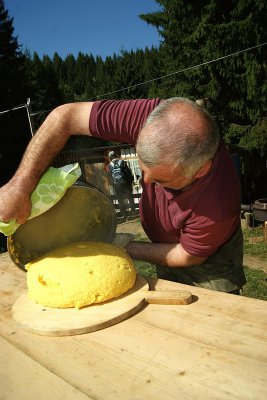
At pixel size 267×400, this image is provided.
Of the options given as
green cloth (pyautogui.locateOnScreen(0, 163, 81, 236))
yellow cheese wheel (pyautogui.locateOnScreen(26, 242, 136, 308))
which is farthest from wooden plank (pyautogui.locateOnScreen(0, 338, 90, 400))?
green cloth (pyautogui.locateOnScreen(0, 163, 81, 236))

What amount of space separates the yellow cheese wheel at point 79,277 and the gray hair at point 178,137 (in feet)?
1.41

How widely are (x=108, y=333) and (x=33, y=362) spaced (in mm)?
245

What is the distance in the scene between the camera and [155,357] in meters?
1.00

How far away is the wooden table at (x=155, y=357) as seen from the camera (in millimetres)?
889

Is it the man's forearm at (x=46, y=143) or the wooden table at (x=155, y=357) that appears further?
the man's forearm at (x=46, y=143)

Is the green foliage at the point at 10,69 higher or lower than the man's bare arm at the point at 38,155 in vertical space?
higher

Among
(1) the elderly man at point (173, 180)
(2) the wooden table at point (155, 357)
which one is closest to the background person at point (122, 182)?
(1) the elderly man at point (173, 180)

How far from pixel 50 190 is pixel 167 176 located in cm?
48

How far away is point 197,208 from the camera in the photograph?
5.26ft

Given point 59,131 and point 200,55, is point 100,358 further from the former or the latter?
point 200,55

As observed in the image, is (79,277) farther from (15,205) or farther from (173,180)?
(173,180)

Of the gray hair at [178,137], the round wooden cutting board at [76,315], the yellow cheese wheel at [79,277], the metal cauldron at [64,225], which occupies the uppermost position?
the gray hair at [178,137]

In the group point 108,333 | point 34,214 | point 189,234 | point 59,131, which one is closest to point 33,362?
point 108,333

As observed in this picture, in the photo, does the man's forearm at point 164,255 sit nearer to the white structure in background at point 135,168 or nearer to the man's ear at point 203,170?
the man's ear at point 203,170
